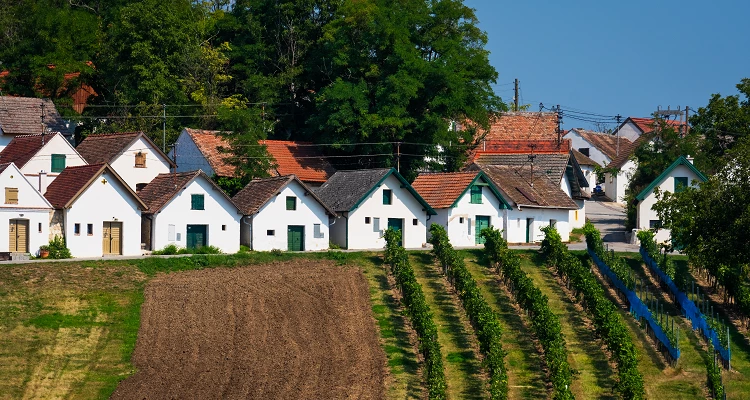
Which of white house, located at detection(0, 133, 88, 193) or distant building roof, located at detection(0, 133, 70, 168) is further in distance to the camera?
distant building roof, located at detection(0, 133, 70, 168)

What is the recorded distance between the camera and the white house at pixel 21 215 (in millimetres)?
60281

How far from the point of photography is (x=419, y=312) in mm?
51250

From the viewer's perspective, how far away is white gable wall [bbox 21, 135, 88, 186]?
70812 millimetres

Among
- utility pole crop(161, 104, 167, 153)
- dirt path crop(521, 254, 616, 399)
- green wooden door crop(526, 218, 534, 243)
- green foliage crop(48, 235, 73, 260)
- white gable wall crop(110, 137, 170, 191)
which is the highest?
utility pole crop(161, 104, 167, 153)

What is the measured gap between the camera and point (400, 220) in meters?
68.9

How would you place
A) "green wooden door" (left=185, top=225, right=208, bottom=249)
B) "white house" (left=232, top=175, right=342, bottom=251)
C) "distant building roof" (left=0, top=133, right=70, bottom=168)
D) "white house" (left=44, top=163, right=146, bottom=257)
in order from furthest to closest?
"distant building roof" (left=0, top=133, right=70, bottom=168) → "white house" (left=232, top=175, right=342, bottom=251) → "green wooden door" (left=185, top=225, right=208, bottom=249) → "white house" (left=44, top=163, right=146, bottom=257)

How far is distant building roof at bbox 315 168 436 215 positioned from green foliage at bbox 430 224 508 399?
15.7ft

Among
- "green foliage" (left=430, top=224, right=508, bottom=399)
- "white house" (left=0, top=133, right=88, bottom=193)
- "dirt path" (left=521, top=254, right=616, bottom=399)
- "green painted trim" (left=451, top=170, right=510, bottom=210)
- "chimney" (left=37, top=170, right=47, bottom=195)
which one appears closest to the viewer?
"green foliage" (left=430, top=224, right=508, bottom=399)

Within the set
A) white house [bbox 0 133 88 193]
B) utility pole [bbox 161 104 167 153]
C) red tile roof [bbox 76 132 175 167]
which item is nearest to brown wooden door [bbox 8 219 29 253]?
white house [bbox 0 133 88 193]

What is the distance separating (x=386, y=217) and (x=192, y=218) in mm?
10715

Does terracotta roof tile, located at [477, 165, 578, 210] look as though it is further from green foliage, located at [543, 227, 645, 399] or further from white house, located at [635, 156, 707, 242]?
green foliage, located at [543, 227, 645, 399]

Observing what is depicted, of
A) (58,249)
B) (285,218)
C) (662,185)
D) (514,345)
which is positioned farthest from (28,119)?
(514,345)

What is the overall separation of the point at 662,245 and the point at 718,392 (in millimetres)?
16911

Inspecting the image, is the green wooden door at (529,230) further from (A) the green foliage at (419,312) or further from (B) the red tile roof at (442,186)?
(A) the green foliage at (419,312)
